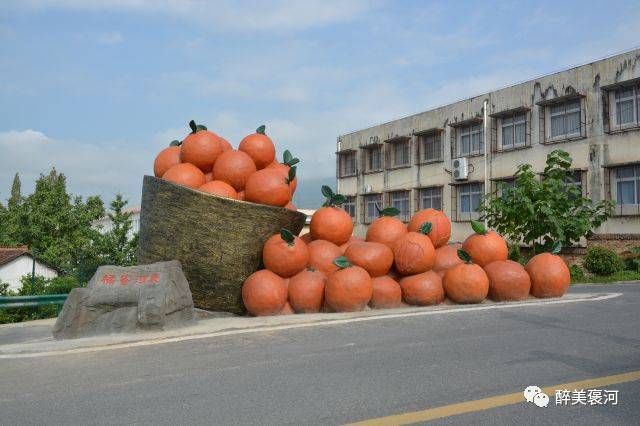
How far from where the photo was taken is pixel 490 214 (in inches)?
788

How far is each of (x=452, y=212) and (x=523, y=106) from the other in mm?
6732

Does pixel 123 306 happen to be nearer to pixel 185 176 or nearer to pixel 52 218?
pixel 185 176

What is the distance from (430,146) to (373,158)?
17.7ft

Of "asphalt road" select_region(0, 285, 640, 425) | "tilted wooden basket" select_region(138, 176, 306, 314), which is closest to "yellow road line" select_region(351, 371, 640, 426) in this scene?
"asphalt road" select_region(0, 285, 640, 425)

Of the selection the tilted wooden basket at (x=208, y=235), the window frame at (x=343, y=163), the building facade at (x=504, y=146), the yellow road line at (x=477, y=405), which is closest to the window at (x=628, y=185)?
the building facade at (x=504, y=146)

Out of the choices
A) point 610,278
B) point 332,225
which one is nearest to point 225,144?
point 332,225

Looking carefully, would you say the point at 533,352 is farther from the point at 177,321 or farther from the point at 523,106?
the point at 523,106

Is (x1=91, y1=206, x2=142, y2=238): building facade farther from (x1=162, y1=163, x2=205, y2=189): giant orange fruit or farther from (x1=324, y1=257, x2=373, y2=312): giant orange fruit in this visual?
(x1=324, y1=257, x2=373, y2=312): giant orange fruit

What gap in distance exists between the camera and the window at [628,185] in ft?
70.5

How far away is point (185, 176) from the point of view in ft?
32.7

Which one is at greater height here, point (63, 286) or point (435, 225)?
point (435, 225)

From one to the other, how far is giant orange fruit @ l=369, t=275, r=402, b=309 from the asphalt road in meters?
1.80

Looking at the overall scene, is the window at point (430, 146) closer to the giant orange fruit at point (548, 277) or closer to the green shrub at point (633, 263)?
the green shrub at point (633, 263)

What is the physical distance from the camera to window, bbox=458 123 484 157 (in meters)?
28.3
